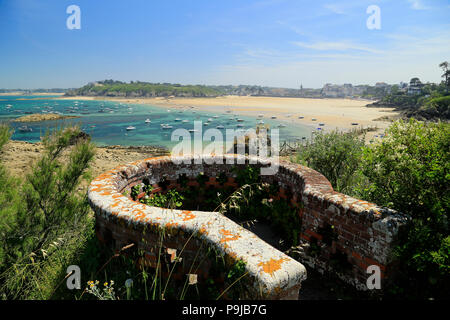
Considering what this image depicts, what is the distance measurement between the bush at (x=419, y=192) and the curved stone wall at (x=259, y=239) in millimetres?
321

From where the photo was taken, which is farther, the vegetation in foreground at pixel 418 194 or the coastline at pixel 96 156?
the coastline at pixel 96 156

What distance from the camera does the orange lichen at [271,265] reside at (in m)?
2.57

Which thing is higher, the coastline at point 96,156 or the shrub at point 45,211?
the shrub at point 45,211

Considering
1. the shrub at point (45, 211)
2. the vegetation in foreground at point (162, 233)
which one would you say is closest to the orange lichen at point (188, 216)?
the vegetation in foreground at point (162, 233)

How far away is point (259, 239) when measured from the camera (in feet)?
10.4

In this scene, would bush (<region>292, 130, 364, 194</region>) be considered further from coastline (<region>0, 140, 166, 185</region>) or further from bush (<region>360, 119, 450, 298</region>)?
coastline (<region>0, 140, 166, 185</region>)

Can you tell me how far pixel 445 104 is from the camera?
56906 millimetres

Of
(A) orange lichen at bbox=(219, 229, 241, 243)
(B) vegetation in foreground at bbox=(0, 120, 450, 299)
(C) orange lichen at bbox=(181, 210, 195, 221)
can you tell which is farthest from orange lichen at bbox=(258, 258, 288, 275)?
(C) orange lichen at bbox=(181, 210, 195, 221)

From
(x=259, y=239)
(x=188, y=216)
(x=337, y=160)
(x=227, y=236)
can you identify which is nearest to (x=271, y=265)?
(x=259, y=239)

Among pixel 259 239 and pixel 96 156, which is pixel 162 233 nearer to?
pixel 259 239

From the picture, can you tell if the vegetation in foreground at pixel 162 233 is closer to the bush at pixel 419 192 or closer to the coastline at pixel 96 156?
the bush at pixel 419 192

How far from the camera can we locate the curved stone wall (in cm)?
266

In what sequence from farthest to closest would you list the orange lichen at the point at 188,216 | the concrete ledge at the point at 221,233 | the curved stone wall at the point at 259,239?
the orange lichen at the point at 188,216 → the curved stone wall at the point at 259,239 → the concrete ledge at the point at 221,233
